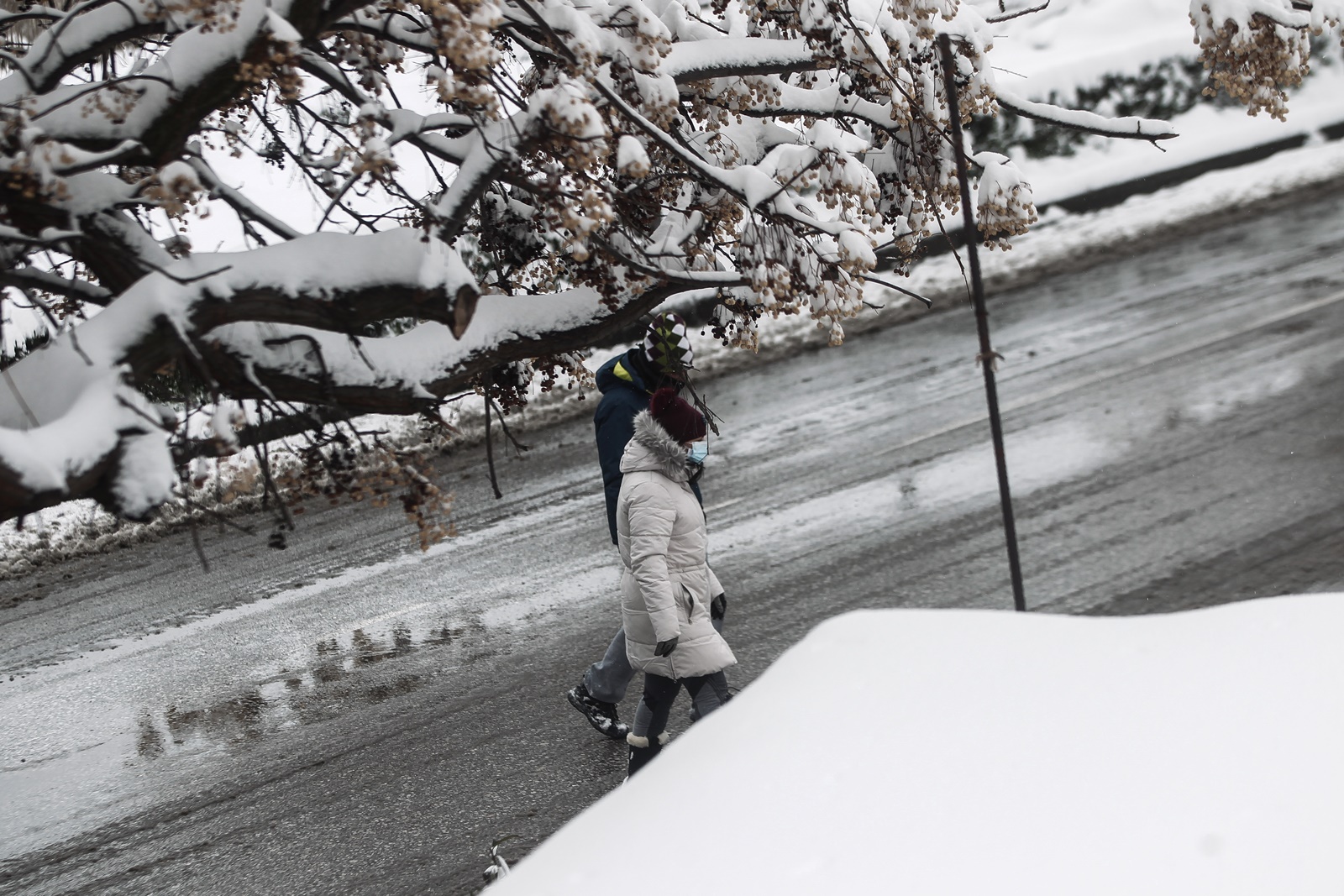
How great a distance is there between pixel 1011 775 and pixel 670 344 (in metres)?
3.04

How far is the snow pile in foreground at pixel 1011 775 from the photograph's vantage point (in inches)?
81.5

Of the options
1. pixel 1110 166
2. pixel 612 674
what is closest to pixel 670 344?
pixel 612 674

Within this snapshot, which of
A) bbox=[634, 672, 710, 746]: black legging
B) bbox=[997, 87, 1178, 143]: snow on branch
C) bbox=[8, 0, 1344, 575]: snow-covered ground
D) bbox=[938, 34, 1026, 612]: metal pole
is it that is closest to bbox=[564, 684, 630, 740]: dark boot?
bbox=[634, 672, 710, 746]: black legging

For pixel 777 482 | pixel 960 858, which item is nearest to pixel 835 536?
pixel 777 482

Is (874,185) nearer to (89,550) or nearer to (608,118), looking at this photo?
(608,118)

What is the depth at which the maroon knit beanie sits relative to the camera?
4703mm

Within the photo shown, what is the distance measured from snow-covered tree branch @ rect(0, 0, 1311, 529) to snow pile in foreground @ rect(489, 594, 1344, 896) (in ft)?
6.05

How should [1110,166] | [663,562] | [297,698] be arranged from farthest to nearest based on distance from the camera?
[1110,166] < [297,698] < [663,562]

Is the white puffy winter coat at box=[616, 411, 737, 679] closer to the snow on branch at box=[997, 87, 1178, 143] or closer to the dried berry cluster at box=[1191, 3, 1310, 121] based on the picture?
the snow on branch at box=[997, 87, 1178, 143]

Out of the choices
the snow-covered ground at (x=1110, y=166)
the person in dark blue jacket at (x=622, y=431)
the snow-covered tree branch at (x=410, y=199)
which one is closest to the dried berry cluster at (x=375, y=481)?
the snow-covered tree branch at (x=410, y=199)

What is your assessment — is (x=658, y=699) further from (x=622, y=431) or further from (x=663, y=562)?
(x=622, y=431)

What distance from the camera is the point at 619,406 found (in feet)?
17.6

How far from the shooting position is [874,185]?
5.14 meters

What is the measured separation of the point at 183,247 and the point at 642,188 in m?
2.06
